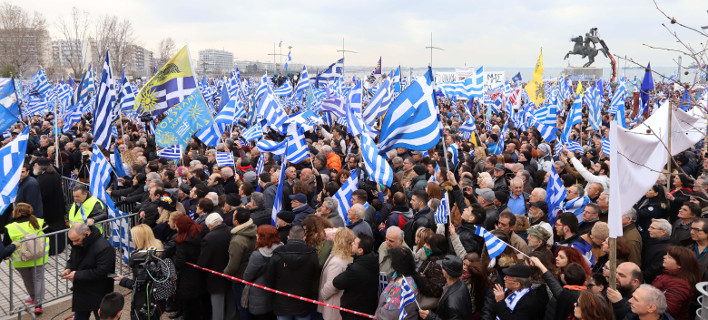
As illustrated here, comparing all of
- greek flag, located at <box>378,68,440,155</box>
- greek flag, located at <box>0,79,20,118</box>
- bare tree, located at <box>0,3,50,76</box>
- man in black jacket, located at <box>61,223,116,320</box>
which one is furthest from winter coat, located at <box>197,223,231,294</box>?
bare tree, located at <box>0,3,50,76</box>

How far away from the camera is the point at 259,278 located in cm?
640

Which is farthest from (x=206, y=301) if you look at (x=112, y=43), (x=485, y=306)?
(x=112, y=43)

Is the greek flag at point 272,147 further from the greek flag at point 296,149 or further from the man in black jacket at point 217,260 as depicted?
the man in black jacket at point 217,260

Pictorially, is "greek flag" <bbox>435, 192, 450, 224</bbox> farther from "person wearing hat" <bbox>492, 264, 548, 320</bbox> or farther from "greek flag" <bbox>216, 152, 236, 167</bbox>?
"greek flag" <bbox>216, 152, 236, 167</bbox>

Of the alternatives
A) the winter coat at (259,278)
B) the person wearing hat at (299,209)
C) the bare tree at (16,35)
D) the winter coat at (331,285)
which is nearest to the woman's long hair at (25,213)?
the winter coat at (259,278)

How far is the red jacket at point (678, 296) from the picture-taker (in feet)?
16.2

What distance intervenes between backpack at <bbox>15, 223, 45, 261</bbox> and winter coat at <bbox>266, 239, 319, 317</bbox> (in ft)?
11.2

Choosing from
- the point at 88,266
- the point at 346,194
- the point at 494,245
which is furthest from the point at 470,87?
the point at 88,266

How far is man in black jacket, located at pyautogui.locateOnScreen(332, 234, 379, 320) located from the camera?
5695 mm

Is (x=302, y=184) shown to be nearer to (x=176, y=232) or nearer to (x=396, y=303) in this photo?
(x=176, y=232)

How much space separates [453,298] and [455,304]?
57 mm

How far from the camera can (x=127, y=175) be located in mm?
11875

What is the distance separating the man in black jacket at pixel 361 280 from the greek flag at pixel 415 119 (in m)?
2.31

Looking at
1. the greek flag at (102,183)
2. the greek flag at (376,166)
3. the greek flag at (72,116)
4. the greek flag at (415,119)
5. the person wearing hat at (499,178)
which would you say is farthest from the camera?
the greek flag at (72,116)
